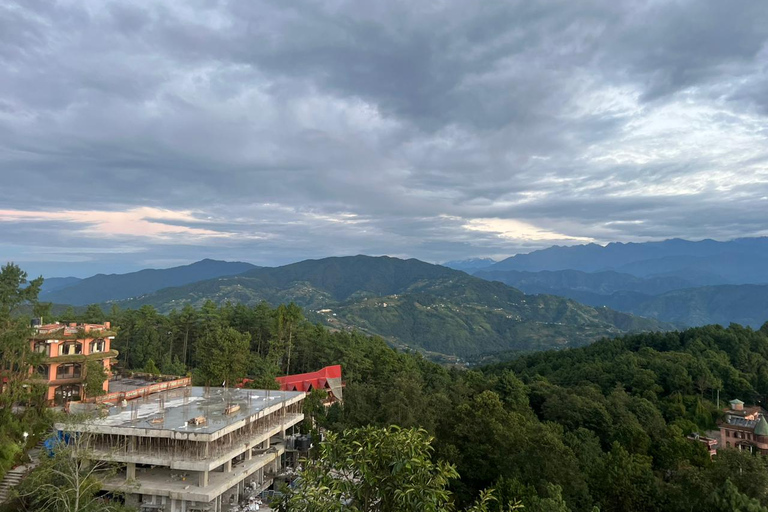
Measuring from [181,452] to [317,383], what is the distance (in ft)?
84.3

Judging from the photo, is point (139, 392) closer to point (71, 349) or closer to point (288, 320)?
point (71, 349)

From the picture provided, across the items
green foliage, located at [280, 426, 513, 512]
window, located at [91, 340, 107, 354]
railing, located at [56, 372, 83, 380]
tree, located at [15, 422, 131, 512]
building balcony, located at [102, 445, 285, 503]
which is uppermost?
green foliage, located at [280, 426, 513, 512]

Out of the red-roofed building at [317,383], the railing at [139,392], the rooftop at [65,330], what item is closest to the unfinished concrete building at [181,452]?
the railing at [139,392]

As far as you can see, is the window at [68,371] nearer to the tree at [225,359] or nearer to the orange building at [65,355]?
the orange building at [65,355]

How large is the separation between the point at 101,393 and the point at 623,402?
53.2 metres

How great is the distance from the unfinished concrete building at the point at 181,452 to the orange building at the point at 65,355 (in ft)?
22.0

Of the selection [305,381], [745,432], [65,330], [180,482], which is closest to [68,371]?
[65,330]

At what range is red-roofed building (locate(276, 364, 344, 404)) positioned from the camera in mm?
50644

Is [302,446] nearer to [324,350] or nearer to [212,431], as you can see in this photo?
[212,431]

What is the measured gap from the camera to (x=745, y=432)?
1785 inches

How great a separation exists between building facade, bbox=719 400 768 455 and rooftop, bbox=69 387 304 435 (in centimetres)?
4273

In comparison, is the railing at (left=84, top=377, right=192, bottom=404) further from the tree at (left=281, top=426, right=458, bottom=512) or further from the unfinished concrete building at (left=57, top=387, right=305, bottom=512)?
the tree at (left=281, top=426, right=458, bottom=512)

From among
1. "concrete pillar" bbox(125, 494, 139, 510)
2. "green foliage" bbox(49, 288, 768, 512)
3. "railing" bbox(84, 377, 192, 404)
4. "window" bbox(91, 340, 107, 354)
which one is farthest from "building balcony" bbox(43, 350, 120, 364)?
"concrete pillar" bbox(125, 494, 139, 510)

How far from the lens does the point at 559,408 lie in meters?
50.1
